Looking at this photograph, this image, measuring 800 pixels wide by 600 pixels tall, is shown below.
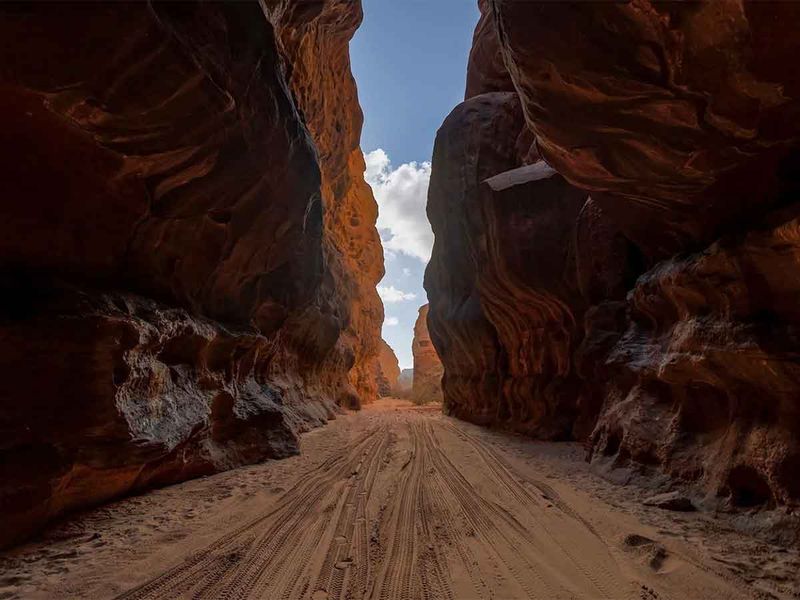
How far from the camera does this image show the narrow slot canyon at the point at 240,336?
2287 millimetres

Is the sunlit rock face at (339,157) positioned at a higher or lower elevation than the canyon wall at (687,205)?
higher

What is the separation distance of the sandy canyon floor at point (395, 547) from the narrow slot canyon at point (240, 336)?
23 millimetres

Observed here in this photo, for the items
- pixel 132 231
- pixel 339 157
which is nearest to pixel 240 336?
pixel 132 231

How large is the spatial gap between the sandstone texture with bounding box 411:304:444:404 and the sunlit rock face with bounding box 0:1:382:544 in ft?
65.8

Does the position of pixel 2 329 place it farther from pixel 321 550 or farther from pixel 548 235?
pixel 548 235

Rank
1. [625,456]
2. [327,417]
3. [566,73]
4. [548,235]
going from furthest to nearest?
[327,417] → [548,235] → [625,456] → [566,73]

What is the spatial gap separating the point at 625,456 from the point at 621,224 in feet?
10.2

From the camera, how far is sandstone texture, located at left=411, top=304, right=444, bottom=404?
29.8 metres

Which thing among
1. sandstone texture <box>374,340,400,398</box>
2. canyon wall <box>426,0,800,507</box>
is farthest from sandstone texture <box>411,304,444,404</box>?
canyon wall <box>426,0,800,507</box>

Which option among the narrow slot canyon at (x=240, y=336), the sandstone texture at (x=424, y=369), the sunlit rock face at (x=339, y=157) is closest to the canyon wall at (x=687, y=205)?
the narrow slot canyon at (x=240, y=336)

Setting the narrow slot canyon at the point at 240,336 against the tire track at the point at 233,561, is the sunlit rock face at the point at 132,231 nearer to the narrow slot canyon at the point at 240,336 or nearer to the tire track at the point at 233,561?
the narrow slot canyon at the point at 240,336

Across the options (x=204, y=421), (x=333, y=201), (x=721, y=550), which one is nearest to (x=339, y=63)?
(x=333, y=201)

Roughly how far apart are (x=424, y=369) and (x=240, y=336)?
30.2 m

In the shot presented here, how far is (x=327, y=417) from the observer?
1134cm
